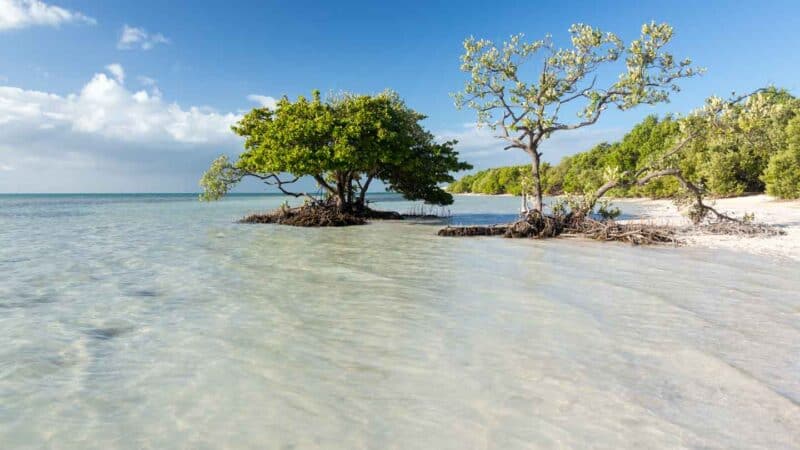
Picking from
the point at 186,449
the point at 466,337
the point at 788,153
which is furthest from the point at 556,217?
the point at 788,153

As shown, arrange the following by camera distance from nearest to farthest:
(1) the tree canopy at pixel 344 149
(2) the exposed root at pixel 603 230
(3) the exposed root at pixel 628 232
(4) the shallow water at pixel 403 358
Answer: (4) the shallow water at pixel 403 358 < (3) the exposed root at pixel 628 232 < (2) the exposed root at pixel 603 230 < (1) the tree canopy at pixel 344 149

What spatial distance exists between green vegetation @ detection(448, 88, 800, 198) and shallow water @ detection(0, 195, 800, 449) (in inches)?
308

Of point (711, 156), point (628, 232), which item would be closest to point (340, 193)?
point (628, 232)

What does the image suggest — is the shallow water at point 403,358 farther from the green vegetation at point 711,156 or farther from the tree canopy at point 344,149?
the tree canopy at point 344,149

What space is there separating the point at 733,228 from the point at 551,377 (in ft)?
50.5

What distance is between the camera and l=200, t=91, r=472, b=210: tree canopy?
22547 millimetres

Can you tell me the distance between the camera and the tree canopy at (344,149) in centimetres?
2255

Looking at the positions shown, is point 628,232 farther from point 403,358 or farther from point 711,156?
point 711,156

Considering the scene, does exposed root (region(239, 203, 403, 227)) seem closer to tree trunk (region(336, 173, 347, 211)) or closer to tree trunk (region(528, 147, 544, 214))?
tree trunk (region(336, 173, 347, 211))

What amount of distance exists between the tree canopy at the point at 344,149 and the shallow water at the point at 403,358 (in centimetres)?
1321

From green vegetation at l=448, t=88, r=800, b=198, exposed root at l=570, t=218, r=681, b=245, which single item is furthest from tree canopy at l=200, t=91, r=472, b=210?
exposed root at l=570, t=218, r=681, b=245

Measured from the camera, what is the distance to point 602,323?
6.07 m

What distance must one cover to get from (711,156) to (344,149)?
124 ft

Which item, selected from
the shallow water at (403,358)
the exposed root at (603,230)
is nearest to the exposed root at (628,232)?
the exposed root at (603,230)
